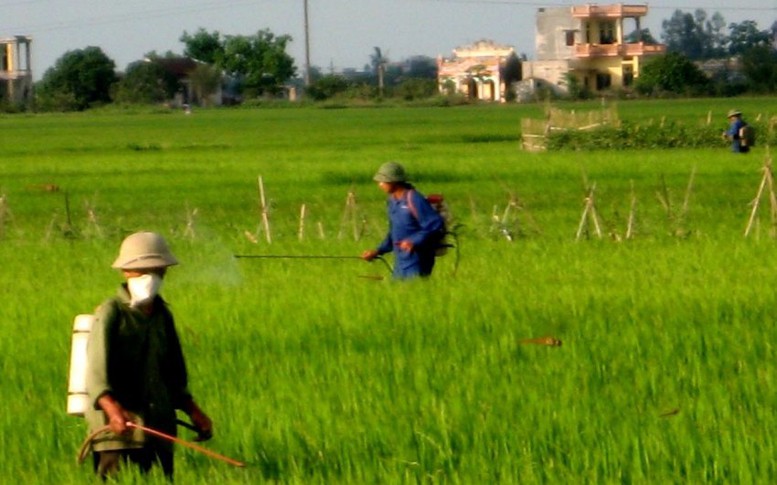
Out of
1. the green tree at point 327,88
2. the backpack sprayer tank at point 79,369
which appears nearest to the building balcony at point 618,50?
the green tree at point 327,88

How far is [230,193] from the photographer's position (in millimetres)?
25125

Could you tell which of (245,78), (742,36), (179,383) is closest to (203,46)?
(245,78)

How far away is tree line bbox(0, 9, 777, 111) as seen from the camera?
8756 cm

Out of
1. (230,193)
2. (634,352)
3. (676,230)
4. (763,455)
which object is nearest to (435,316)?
(634,352)

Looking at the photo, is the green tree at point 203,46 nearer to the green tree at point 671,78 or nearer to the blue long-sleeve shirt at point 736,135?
the green tree at point 671,78

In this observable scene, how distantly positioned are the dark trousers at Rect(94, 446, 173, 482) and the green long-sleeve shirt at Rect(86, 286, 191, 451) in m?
0.05

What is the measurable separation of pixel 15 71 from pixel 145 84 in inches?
299

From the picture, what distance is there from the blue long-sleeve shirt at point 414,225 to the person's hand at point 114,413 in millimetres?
4581

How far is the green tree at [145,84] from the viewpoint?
100 meters

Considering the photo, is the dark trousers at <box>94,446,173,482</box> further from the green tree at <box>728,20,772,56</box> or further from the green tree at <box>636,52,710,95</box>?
the green tree at <box>728,20,772,56</box>

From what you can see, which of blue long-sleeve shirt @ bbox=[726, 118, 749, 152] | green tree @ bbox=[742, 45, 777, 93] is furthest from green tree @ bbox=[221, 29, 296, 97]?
blue long-sleeve shirt @ bbox=[726, 118, 749, 152]

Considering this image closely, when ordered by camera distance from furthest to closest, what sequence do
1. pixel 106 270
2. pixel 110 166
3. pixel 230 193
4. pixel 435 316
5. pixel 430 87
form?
pixel 430 87
pixel 110 166
pixel 230 193
pixel 106 270
pixel 435 316

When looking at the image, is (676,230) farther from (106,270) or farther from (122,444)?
(122,444)

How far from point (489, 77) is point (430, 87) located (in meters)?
6.35
